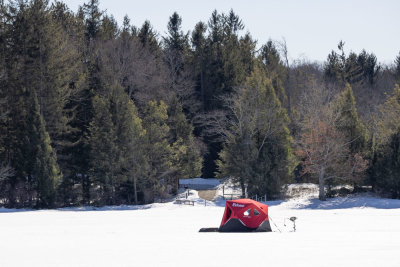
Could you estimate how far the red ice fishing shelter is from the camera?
25.1m

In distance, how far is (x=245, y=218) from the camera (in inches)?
994

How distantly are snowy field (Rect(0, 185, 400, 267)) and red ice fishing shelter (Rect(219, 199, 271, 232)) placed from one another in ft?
2.96

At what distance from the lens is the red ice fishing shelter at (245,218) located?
25.1 meters

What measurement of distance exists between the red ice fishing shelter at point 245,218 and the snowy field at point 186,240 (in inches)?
35.6

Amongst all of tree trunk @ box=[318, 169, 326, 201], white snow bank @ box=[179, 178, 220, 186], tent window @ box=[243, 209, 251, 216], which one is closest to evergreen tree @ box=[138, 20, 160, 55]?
white snow bank @ box=[179, 178, 220, 186]

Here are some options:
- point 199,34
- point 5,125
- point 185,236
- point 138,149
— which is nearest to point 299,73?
point 199,34

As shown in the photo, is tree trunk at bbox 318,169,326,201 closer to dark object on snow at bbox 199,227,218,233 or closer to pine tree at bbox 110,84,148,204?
pine tree at bbox 110,84,148,204

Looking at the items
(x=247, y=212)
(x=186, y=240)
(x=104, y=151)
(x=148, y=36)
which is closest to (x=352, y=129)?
(x=104, y=151)

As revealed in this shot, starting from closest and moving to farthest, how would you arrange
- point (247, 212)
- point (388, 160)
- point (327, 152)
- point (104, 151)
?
1. point (247, 212)
2. point (327, 152)
3. point (388, 160)
4. point (104, 151)

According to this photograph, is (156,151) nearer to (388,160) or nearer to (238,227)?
(388,160)

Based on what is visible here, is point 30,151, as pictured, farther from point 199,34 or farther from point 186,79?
point 199,34

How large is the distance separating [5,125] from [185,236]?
84.9 feet

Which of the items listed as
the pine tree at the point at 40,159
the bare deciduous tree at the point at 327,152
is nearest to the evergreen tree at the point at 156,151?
the pine tree at the point at 40,159

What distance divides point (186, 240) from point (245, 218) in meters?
5.17
